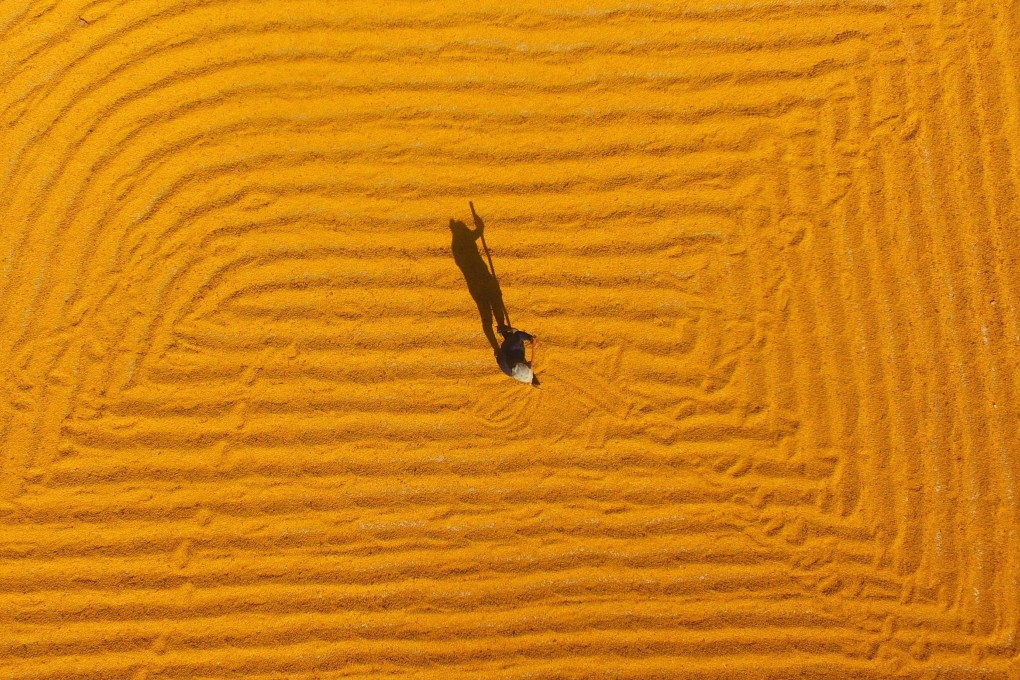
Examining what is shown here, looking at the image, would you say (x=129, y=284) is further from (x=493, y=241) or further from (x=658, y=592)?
(x=658, y=592)

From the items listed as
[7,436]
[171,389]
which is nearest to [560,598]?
[171,389]

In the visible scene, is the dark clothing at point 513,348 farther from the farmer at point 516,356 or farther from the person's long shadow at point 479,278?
the person's long shadow at point 479,278

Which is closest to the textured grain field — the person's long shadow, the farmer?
the person's long shadow

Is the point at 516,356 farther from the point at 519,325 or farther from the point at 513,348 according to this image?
the point at 519,325

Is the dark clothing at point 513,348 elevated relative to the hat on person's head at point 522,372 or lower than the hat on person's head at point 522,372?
elevated

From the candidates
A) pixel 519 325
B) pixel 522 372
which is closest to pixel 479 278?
pixel 519 325

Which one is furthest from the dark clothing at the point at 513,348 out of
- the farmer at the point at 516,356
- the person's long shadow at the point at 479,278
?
the person's long shadow at the point at 479,278
